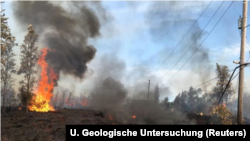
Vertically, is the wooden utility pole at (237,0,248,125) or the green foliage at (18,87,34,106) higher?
the wooden utility pole at (237,0,248,125)

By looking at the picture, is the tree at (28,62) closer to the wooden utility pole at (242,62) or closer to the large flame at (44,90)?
the large flame at (44,90)

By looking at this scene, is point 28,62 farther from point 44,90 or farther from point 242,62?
point 242,62

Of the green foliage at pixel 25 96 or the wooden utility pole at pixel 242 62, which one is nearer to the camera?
the wooden utility pole at pixel 242 62

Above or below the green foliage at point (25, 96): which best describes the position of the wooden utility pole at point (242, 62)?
above

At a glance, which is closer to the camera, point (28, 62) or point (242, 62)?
point (242, 62)

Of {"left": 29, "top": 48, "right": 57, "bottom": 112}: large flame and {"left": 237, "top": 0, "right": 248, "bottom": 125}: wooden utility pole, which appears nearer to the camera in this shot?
{"left": 237, "top": 0, "right": 248, "bottom": 125}: wooden utility pole

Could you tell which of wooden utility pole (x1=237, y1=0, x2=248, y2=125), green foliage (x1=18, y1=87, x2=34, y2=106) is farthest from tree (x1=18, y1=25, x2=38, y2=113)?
wooden utility pole (x1=237, y1=0, x2=248, y2=125)

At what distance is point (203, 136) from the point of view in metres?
11.0

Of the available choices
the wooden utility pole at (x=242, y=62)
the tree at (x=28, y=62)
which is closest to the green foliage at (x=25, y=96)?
the tree at (x=28, y=62)

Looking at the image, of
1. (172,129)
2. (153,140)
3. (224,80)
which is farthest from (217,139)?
(224,80)

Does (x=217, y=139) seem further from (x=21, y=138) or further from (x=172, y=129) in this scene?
(x=21, y=138)

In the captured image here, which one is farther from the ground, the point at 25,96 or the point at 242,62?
the point at 242,62

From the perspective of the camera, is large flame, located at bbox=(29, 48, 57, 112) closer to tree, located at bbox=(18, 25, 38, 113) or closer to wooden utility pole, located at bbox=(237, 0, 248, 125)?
tree, located at bbox=(18, 25, 38, 113)

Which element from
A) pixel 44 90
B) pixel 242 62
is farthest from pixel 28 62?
pixel 242 62
